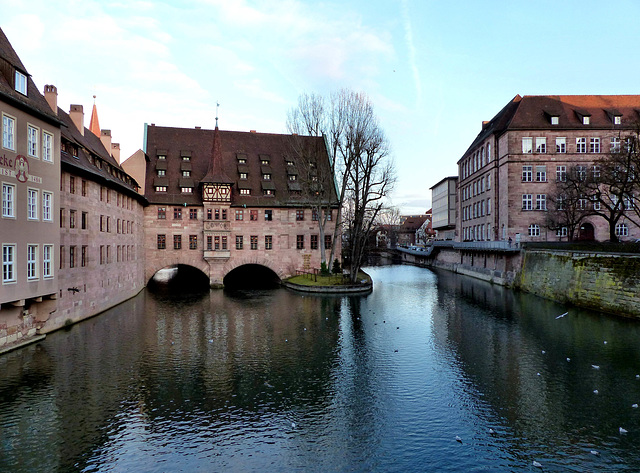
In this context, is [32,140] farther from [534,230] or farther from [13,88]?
[534,230]

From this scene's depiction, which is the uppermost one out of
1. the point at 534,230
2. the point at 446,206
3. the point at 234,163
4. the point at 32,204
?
the point at 234,163

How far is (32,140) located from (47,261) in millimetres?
5644

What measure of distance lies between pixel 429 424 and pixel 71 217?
22311 mm

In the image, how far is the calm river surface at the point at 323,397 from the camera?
35.3 feet

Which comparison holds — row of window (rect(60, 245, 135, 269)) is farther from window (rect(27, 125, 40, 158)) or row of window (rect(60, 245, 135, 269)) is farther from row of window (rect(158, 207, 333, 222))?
row of window (rect(158, 207, 333, 222))

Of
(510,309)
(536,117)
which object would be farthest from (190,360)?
(536,117)

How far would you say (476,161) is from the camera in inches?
2474

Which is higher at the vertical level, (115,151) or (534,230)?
(115,151)

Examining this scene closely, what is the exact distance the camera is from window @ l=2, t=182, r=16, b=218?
58.0ft

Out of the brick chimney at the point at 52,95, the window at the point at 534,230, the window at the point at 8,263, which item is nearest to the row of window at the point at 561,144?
the window at the point at 534,230

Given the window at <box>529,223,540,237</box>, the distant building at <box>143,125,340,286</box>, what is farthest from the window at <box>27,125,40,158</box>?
the window at <box>529,223,540,237</box>

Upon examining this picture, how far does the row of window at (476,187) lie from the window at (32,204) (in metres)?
51.0

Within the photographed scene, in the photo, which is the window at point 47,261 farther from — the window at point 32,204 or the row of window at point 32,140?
the row of window at point 32,140

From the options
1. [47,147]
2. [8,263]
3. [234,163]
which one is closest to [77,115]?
[47,147]
